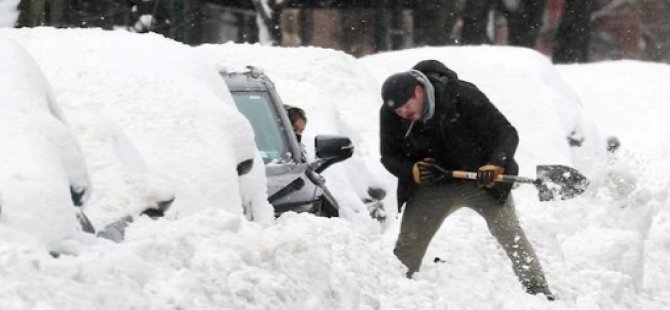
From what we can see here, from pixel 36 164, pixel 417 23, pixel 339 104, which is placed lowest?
pixel 417 23

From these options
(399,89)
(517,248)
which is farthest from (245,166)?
(517,248)

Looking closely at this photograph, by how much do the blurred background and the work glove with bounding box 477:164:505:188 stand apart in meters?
21.3

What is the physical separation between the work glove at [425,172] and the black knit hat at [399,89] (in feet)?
1.34

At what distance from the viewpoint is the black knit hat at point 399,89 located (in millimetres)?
7320

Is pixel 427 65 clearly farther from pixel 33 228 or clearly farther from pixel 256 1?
pixel 256 1

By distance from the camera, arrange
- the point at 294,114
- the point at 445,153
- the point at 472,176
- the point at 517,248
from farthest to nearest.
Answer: the point at 294,114, the point at 517,248, the point at 445,153, the point at 472,176

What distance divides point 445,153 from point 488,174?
1.22 feet

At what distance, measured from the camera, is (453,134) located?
7617 mm

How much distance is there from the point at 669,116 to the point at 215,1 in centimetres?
1343

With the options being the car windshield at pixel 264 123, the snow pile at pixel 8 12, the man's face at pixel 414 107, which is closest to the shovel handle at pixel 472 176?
the man's face at pixel 414 107

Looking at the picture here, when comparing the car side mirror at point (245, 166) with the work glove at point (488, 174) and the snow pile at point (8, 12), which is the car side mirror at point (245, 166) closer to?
the work glove at point (488, 174)

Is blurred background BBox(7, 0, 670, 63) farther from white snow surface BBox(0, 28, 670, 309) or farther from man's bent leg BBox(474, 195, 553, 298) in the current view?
man's bent leg BBox(474, 195, 553, 298)

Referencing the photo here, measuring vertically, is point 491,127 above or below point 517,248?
above

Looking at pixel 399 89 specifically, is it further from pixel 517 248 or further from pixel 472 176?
pixel 517 248
